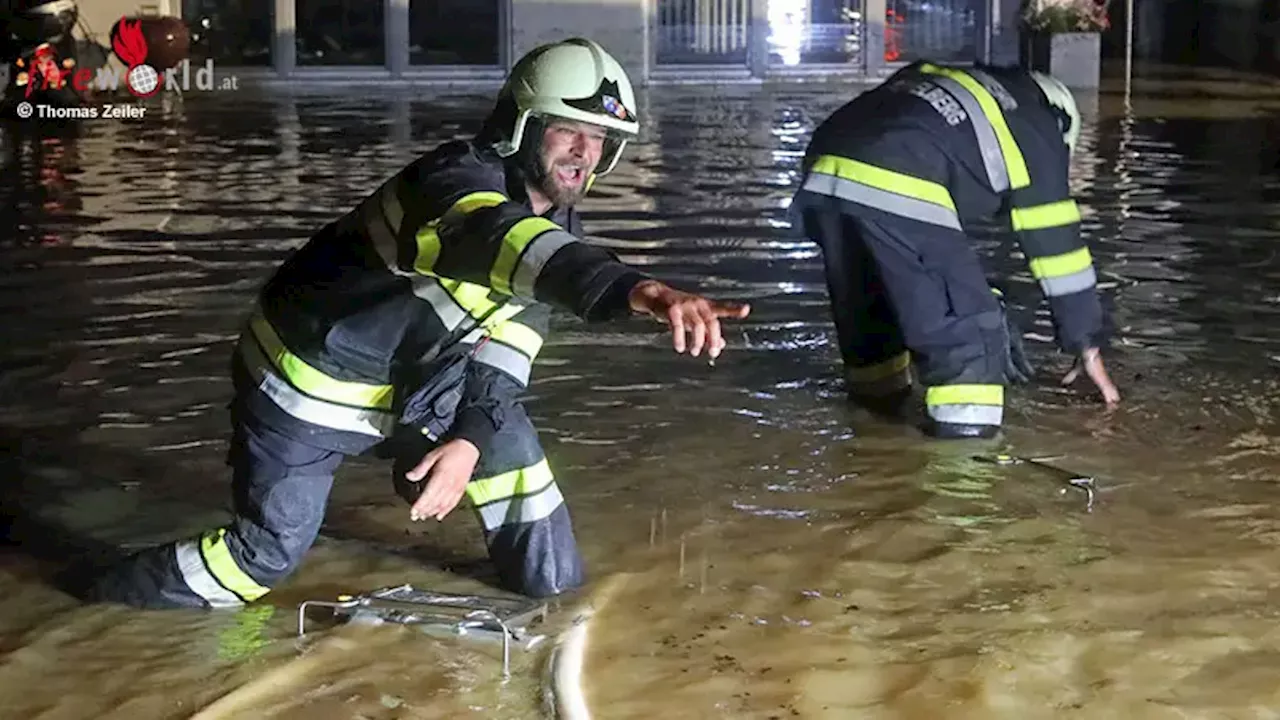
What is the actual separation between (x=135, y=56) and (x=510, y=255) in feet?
48.1

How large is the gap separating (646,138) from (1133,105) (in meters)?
5.00

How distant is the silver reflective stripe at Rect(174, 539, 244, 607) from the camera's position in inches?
130

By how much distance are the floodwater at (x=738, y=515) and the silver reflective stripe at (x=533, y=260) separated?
734 millimetres

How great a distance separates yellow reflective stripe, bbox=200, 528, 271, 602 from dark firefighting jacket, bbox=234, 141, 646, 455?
263 millimetres

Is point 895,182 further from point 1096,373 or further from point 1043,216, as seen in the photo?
point 1096,373

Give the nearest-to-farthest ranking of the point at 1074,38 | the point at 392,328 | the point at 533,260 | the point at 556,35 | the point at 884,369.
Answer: the point at 533,260 < the point at 392,328 < the point at 884,369 < the point at 1074,38 < the point at 556,35

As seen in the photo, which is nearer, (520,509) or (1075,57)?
(520,509)

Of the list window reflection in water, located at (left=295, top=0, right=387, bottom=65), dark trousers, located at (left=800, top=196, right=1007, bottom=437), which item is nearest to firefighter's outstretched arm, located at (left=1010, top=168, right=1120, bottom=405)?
dark trousers, located at (left=800, top=196, right=1007, bottom=437)

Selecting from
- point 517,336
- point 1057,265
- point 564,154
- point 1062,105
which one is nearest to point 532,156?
point 564,154

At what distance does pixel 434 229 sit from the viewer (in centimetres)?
286

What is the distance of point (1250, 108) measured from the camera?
48.1 ft

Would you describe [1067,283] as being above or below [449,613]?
above

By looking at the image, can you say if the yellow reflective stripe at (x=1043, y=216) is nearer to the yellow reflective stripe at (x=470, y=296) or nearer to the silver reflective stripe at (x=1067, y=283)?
the silver reflective stripe at (x=1067, y=283)

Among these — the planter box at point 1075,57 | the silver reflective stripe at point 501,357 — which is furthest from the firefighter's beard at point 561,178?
the planter box at point 1075,57
